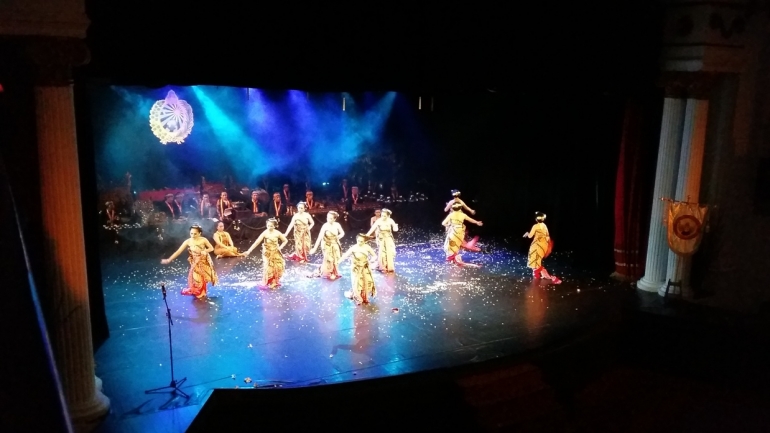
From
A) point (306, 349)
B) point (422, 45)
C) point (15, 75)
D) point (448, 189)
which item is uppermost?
point (422, 45)

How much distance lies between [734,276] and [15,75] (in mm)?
8140

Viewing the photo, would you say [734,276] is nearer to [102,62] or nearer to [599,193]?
[599,193]

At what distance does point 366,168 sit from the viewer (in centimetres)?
1241

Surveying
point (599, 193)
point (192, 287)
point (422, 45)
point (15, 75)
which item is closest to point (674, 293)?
point (599, 193)

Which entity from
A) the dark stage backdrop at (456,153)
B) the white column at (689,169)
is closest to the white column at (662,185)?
the white column at (689,169)

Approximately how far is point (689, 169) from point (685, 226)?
0.76 metres

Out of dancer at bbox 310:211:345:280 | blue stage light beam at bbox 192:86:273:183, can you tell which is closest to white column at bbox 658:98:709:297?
dancer at bbox 310:211:345:280

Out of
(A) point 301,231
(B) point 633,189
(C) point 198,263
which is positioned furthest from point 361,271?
(B) point 633,189

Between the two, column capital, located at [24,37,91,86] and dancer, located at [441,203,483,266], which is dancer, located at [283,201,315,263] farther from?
column capital, located at [24,37,91,86]

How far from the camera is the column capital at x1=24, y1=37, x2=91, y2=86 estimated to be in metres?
4.25

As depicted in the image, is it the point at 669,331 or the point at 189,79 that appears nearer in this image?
the point at 189,79

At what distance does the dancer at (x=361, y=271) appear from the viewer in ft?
23.7

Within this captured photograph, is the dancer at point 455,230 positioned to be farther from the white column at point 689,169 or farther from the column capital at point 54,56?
the column capital at point 54,56

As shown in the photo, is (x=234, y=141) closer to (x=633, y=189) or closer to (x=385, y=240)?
(x=385, y=240)
